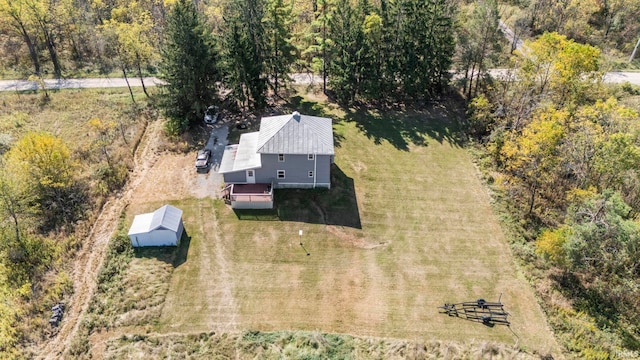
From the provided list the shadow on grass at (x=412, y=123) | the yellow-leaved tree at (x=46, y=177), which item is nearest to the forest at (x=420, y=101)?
the yellow-leaved tree at (x=46, y=177)

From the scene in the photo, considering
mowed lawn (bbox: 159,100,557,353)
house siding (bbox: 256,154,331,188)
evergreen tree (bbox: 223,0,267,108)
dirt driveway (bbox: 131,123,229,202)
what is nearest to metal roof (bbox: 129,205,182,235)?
mowed lawn (bbox: 159,100,557,353)

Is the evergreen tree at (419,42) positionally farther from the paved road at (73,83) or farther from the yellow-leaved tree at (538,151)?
the paved road at (73,83)

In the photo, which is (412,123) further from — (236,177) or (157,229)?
(157,229)

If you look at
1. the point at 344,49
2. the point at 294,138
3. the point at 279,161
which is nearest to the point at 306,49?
the point at 344,49

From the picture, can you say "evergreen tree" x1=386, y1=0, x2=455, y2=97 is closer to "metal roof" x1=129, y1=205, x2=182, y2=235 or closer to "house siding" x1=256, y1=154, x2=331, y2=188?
"house siding" x1=256, y1=154, x2=331, y2=188

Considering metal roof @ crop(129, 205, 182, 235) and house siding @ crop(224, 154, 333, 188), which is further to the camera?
house siding @ crop(224, 154, 333, 188)
